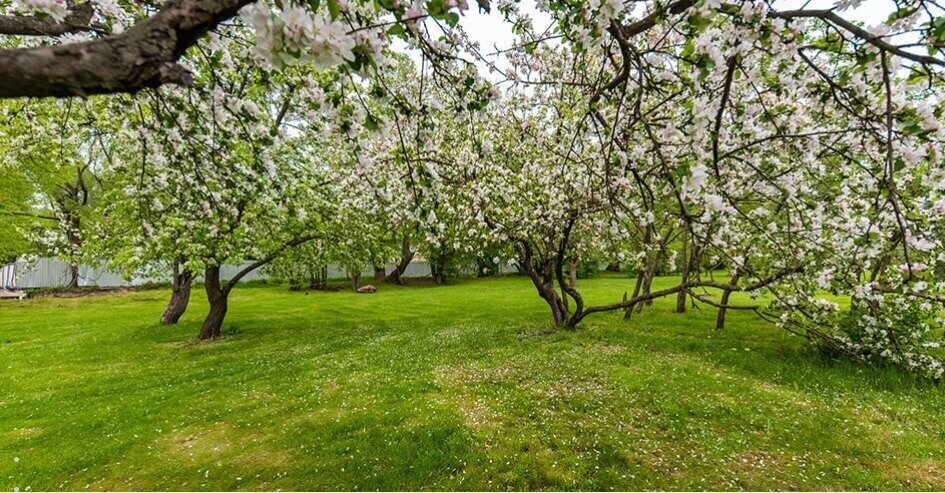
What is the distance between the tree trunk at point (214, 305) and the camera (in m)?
13.6

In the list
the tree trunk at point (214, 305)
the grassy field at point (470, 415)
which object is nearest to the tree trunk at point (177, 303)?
the tree trunk at point (214, 305)

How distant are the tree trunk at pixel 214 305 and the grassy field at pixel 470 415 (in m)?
0.77

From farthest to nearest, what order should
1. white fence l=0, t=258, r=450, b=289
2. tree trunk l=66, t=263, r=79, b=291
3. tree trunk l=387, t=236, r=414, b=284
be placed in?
1. tree trunk l=387, t=236, r=414, b=284
2. white fence l=0, t=258, r=450, b=289
3. tree trunk l=66, t=263, r=79, b=291

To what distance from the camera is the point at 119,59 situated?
148cm

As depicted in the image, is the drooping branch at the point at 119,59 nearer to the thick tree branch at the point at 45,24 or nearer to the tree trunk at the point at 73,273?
the thick tree branch at the point at 45,24

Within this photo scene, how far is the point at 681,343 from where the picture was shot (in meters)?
11.3

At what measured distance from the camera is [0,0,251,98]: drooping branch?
1.41m

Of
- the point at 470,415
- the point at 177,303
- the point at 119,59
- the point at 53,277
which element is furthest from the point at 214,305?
the point at 53,277

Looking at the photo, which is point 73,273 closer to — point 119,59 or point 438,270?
point 119,59

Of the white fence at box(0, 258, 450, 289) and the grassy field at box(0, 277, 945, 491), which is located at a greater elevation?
the white fence at box(0, 258, 450, 289)

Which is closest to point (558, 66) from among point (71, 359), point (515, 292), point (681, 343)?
point (681, 343)

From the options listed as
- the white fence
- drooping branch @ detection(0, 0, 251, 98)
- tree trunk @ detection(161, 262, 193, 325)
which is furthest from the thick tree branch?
the white fence

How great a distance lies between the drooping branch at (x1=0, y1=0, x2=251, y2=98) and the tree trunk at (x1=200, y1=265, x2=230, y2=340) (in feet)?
44.2

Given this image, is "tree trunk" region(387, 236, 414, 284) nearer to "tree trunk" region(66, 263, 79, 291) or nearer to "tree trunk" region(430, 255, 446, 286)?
"tree trunk" region(430, 255, 446, 286)
